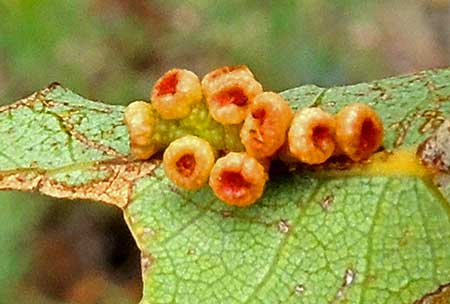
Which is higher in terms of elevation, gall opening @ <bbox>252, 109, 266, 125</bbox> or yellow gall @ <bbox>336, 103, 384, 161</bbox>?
gall opening @ <bbox>252, 109, 266, 125</bbox>

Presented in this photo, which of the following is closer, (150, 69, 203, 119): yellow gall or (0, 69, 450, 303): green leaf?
(0, 69, 450, 303): green leaf

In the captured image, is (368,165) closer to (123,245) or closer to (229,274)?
(229,274)

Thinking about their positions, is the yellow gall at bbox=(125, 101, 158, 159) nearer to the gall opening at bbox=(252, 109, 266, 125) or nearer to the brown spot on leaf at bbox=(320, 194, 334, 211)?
the gall opening at bbox=(252, 109, 266, 125)

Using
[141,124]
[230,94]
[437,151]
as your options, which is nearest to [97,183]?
[141,124]

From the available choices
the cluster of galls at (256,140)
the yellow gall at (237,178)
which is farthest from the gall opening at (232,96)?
the yellow gall at (237,178)

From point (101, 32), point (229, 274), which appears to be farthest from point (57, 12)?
point (229, 274)

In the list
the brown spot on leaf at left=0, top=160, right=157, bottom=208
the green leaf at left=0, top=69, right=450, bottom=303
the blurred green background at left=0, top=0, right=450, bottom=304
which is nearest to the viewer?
the green leaf at left=0, top=69, right=450, bottom=303

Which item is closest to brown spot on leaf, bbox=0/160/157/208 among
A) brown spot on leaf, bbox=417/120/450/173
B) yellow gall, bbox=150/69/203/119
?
yellow gall, bbox=150/69/203/119
